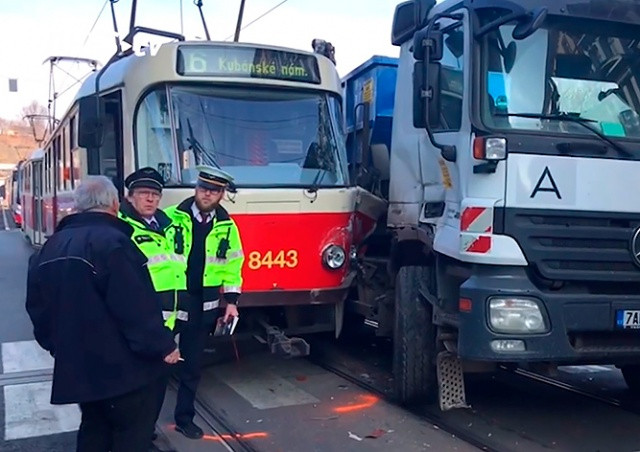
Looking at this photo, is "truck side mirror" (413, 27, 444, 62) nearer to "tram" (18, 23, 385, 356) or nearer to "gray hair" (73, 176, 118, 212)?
"tram" (18, 23, 385, 356)

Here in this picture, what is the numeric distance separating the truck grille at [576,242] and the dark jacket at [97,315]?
8.09 feet

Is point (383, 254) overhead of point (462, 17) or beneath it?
beneath

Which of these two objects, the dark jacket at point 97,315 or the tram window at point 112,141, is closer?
the dark jacket at point 97,315

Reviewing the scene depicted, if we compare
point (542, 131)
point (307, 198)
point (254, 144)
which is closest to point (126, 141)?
point (254, 144)

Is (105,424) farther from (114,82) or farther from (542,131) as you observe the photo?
(114,82)

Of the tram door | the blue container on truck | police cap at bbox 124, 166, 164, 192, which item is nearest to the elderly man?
police cap at bbox 124, 166, 164, 192

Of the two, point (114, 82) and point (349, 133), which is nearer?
point (114, 82)

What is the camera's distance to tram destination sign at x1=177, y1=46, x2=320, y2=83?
706cm

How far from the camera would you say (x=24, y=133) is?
8850 cm

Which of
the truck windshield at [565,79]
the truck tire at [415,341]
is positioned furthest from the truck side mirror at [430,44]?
the truck tire at [415,341]

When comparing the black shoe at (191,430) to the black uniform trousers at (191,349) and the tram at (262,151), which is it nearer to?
the black uniform trousers at (191,349)

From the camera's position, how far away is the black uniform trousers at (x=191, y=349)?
572cm

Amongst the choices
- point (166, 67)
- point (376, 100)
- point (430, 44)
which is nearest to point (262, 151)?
point (166, 67)

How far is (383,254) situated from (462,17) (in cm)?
261
